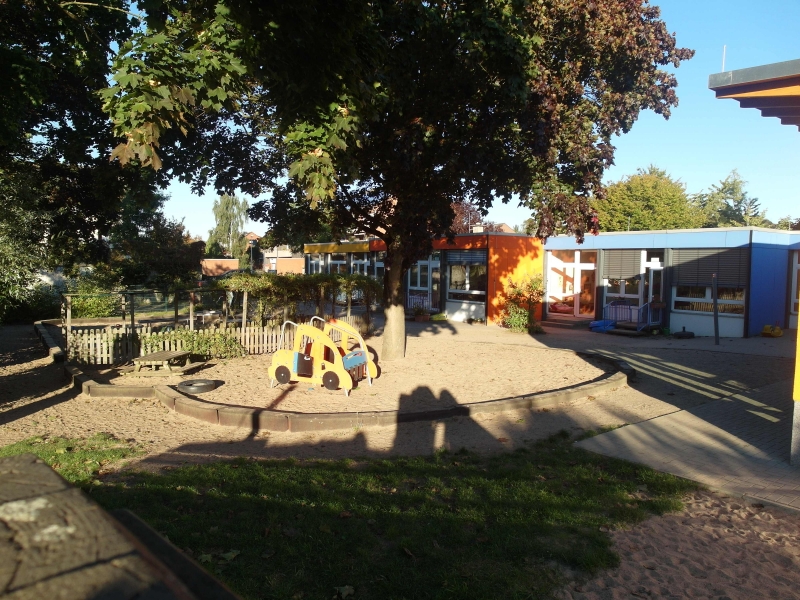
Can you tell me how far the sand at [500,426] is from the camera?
3.90 m

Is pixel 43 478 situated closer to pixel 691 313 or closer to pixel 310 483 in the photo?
pixel 310 483

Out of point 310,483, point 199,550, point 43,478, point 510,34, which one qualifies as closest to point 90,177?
point 510,34

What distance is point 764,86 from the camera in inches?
242

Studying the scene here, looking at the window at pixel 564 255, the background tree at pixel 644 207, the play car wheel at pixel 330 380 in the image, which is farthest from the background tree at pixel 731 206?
the play car wheel at pixel 330 380

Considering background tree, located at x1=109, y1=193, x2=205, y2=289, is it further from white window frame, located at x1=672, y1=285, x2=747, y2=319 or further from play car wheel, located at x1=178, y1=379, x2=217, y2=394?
white window frame, located at x1=672, y1=285, x2=747, y2=319

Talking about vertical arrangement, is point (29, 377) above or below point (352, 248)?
below

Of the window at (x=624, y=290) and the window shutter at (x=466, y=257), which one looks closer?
the window at (x=624, y=290)

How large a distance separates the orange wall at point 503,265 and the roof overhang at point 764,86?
16701mm

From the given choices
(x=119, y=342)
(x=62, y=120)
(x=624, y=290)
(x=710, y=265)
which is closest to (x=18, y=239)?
(x=62, y=120)

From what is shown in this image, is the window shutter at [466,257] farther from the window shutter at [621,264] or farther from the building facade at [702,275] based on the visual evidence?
the window shutter at [621,264]

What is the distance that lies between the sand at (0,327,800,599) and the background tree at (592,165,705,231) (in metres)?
29.6

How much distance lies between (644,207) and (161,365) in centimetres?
4059

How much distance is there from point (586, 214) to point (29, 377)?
1254 centimetres

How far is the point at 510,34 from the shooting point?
915cm
